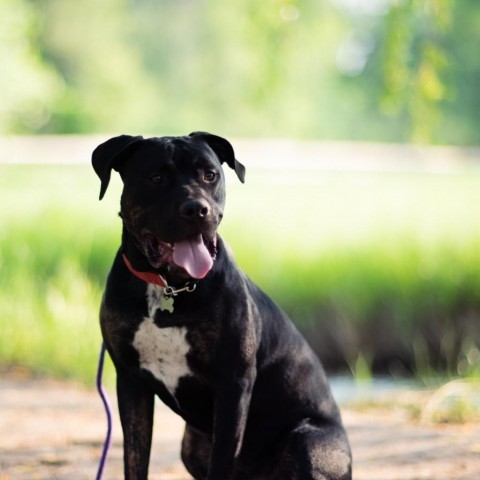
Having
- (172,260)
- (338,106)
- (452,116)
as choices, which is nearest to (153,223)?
(172,260)

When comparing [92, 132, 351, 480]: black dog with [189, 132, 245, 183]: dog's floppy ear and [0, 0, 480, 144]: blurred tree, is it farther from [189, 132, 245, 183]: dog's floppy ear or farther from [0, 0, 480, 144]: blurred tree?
[0, 0, 480, 144]: blurred tree

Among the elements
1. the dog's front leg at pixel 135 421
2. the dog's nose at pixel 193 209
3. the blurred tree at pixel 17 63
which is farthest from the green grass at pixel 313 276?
the blurred tree at pixel 17 63

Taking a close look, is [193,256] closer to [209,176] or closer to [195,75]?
[209,176]

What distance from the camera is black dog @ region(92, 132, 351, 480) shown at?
3.13m

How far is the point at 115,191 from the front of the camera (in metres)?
13.2

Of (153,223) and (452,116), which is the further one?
(452,116)

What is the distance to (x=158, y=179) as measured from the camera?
315 cm

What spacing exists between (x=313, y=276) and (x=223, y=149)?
538 centimetres

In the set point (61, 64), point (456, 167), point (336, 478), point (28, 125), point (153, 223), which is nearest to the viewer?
point (153, 223)

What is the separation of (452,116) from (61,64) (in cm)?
1409

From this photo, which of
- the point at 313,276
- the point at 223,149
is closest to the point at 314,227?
the point at 313,276

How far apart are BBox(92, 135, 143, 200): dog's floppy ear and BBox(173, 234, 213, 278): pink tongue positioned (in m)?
0.39

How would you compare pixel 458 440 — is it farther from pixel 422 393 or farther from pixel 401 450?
Answer: pixel 422 393

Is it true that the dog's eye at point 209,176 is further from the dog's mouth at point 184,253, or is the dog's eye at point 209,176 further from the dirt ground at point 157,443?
the dirt ground at point 157,443
